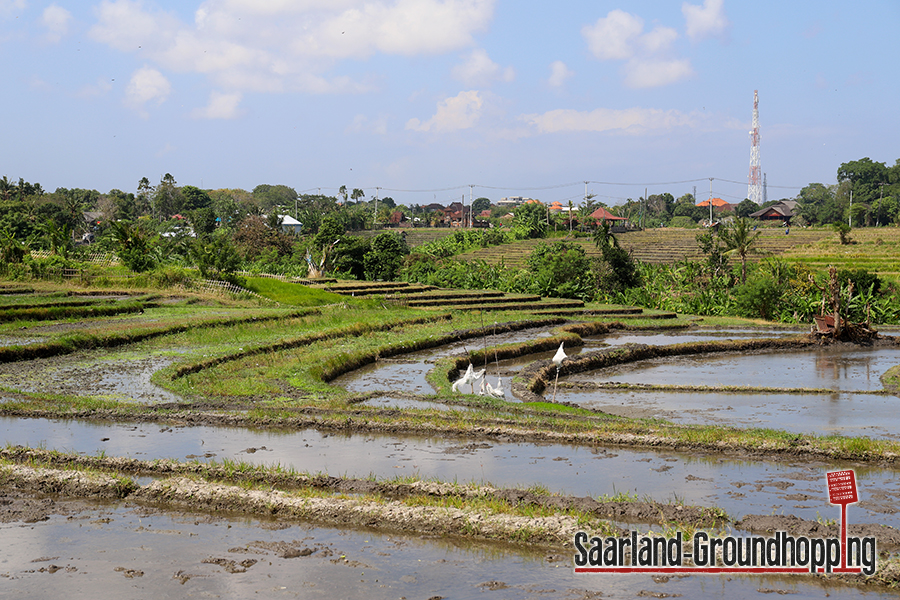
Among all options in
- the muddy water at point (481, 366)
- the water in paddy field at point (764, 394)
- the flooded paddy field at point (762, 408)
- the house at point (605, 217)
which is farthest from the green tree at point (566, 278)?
the house at point (605, 217)

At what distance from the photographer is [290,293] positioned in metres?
30.5

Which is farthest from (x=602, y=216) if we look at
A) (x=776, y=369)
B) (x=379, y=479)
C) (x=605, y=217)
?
(x=379, y=479)

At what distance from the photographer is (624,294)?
114ft

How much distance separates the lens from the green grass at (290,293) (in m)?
29.0

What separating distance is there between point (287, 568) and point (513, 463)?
3.47m

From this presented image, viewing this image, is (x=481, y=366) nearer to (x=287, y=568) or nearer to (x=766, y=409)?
(x=766, y=409)

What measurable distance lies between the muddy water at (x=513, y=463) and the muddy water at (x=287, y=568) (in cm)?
145

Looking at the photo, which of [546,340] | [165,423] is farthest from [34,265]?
[165,423]

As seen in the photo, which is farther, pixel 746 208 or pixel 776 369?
pixel 746 208

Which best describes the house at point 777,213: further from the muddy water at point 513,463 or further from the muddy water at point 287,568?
the muddy water at point 287,568

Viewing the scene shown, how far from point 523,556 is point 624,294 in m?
30.0

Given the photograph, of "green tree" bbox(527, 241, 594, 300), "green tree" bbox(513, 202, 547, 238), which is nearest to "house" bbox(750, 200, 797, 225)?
"green tree" bbox(513, 202, 547, 238)

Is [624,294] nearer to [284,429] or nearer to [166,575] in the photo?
[284,429]

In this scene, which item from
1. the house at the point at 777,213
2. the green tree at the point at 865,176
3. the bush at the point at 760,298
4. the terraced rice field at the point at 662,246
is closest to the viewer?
the bush at the point at 760,298
